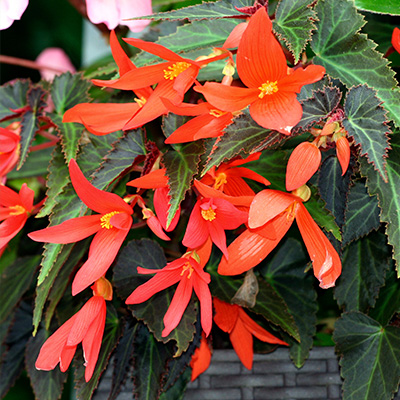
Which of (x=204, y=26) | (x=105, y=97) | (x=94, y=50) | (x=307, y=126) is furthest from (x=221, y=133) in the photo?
(x=94, y=50)

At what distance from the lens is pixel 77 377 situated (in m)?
0.52

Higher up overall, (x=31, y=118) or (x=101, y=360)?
(x=31, y=118)

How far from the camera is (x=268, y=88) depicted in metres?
0.40

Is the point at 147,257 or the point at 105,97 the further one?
the point at 105,97

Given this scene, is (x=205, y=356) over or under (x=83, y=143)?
under

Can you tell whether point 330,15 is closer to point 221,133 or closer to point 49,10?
point 221,133

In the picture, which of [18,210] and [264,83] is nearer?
[264,83]

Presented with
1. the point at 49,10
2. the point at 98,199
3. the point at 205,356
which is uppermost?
the point at 98,199

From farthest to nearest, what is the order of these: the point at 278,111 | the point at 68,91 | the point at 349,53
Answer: the point at 68,91 < the point at 349,53 < the point at 278,111

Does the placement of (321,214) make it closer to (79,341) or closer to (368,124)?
(368,124)

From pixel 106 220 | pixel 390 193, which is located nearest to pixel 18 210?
pixel 106 220

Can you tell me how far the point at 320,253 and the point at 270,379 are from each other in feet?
0.64

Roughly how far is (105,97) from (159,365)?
1.08 feet

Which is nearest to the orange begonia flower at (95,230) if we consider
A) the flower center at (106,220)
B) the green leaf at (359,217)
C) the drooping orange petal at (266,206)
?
the flower center at (106,220)
